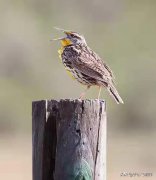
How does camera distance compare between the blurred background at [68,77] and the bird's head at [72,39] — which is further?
the blurred background at [68,77]

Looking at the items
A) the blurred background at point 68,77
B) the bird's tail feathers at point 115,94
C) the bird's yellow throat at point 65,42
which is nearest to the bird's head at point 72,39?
the bird's yellow throat at point 65,42

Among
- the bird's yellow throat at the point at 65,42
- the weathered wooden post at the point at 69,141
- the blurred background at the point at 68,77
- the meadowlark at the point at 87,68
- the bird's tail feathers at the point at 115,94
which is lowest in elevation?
the weathered wooden post at the point at 69,141

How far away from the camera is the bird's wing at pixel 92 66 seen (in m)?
9.44

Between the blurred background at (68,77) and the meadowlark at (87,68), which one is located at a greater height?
the blurred background at (68,77)

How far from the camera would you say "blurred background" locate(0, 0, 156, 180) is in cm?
2145

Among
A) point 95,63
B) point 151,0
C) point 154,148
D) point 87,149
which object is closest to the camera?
point 87,149

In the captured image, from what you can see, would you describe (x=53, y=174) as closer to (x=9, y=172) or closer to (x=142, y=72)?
(x=9, y=172)

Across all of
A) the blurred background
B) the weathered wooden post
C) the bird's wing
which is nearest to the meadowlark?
the bird's wing

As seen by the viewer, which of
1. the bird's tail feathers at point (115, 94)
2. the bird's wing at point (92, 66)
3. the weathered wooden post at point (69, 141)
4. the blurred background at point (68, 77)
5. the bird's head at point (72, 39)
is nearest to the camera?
the weathered wooden post at point (69, 141)

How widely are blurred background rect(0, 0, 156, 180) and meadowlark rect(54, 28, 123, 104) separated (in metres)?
7.18

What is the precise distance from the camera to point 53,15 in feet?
105

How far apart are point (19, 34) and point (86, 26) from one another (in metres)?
2.57

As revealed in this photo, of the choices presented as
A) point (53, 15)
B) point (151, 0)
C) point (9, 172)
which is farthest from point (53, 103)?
point (151, 0)

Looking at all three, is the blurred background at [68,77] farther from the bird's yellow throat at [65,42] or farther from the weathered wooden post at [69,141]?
the weathered wooden post at [69,141]
